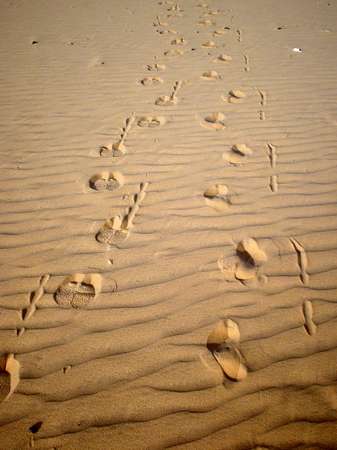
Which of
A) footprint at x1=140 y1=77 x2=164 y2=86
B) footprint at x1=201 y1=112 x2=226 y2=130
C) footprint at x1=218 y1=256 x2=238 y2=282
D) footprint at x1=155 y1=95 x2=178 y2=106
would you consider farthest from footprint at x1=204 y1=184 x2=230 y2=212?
footprint at x1=140 y1=77 x2=164 y2=86

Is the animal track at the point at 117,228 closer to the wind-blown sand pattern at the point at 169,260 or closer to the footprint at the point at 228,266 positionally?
the wind-blown sand pattern at the point at 169,260

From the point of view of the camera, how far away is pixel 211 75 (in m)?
4.12

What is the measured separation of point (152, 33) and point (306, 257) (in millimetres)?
5655

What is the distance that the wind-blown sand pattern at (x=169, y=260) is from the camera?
53.1 inches

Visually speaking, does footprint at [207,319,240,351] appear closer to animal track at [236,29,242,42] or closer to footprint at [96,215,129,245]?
footprint at [96,215,129,245]

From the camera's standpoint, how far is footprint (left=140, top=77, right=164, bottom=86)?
396 cm

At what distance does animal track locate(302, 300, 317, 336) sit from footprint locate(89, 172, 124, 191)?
1.72 m

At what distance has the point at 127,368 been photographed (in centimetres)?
148

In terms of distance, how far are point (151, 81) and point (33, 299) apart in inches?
136

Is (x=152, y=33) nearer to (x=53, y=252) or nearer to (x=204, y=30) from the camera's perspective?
(x=204, y=30)

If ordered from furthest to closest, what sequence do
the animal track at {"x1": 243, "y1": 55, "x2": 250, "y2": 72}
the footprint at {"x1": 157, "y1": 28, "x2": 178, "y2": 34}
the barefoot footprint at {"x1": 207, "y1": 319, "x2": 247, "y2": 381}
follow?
the footprint at {"x1": 157, "y1": 28, "x2": 178, "y2": 34} → the animal track at {"x1": 243, "y1": 55, "x2": 250, "y2": 72} → the barefoot footprint at {"x1": 207, "y1": 319, "x2": 247, "y2": 381}

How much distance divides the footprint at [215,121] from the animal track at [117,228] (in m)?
1.46

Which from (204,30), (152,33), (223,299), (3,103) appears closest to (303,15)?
(204,30)

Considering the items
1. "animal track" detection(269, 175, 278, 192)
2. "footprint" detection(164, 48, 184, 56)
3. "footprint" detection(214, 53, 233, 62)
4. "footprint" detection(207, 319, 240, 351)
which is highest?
"footprint" detection(164, 48, 184, 56)
